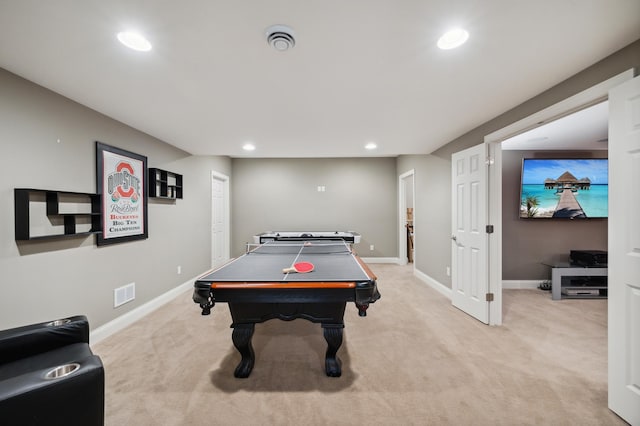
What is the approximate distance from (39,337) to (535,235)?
226 inches

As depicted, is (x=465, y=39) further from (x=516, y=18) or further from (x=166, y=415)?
(x=166, y=415)

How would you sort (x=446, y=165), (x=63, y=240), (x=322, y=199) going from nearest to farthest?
(x=63, y=240)
(x=446, y=165)
(x=322, y=199)

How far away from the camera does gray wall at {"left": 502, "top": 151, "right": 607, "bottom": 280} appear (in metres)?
4.08

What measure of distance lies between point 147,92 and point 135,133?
120cm

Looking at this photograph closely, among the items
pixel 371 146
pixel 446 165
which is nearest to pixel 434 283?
pixel 446 165

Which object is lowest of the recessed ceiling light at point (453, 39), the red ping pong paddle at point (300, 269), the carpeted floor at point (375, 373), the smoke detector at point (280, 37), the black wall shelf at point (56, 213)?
the carpeted floor at point (375, 373)

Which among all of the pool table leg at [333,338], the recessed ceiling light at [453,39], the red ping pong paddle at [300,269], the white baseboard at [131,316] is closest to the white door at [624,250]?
the recessed ceiling light at [453,39]

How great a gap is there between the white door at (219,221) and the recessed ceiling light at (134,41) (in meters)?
3.63

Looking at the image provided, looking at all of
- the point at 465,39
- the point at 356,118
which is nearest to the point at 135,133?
the point at 356,118

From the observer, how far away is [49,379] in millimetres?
1073

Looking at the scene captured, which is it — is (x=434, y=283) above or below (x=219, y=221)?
below

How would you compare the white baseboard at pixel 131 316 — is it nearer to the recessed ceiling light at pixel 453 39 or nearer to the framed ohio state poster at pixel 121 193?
the framed ohio state poster at pixel 121 193

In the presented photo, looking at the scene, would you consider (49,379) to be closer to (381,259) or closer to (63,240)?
(63,240)

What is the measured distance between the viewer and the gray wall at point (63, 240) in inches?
71.7
